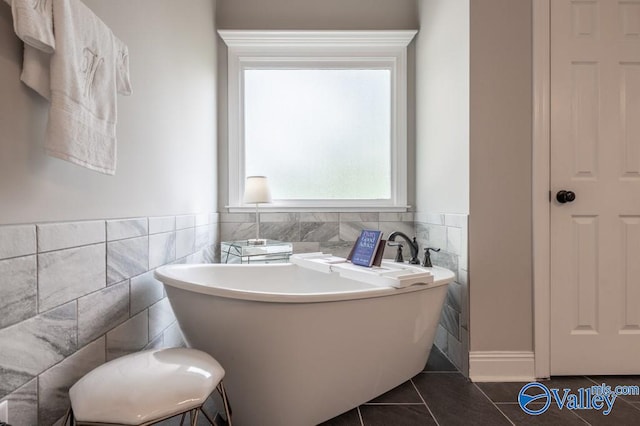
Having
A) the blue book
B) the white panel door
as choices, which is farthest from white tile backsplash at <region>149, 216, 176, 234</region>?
the white panel door

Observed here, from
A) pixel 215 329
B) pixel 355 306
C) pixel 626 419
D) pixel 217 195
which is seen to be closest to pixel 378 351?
pixel 355 306

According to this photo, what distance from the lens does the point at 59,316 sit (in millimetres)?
1045

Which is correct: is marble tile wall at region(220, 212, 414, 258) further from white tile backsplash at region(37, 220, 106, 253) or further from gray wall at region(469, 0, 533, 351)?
white tile backsplash at region(37, 220, 106, 253)

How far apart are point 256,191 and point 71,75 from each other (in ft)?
5.13

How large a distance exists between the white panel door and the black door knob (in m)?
0.02

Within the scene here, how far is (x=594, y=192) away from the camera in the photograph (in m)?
1.84

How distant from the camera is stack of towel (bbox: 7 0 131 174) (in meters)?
0.87

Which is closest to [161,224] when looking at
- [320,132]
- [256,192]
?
[256,192]

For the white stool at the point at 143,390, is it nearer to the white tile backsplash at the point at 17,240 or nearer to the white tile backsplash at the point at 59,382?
the white tile backsplash at the point at 59,382

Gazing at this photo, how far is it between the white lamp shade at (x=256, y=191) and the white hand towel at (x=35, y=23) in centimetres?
161

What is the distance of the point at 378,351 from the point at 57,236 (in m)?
1.32

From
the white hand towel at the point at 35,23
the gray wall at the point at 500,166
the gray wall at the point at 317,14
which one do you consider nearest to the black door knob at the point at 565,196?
the gray wall at the point at 500,166

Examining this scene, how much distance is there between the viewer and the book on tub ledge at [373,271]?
1533mm

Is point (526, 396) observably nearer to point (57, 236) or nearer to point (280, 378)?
point (280, 378)
